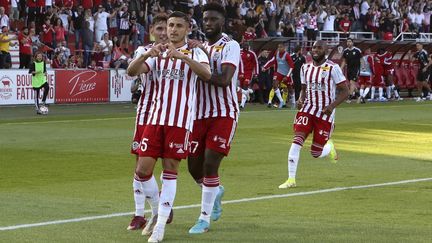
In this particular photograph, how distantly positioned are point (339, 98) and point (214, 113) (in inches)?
184

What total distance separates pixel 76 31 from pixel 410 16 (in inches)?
855

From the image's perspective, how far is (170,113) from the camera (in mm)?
10234

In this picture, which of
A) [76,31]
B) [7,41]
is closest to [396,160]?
[7,41]

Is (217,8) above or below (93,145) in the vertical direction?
above

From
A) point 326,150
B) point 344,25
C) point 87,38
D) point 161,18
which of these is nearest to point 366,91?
point 344,25

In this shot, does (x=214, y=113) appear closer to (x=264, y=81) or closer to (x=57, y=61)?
(x=57, y=61)

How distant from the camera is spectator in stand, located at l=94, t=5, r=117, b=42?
38.5 m

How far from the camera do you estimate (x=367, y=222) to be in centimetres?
1164

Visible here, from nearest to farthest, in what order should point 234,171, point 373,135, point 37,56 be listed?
A: point 234,171 < point 373,135 < point 37,56

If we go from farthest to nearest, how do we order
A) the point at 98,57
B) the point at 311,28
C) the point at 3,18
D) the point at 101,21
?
the point at 311,28 → the point at 101,21 → the point at 98,57 → the point at 3,18

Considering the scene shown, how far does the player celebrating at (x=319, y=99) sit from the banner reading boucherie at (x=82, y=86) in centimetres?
2012

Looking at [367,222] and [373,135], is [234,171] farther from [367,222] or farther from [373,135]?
[373,135]

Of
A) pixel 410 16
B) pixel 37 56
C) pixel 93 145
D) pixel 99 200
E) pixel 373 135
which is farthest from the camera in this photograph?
pixel 410 16

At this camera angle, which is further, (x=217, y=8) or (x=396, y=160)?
(x=396, y=160)
